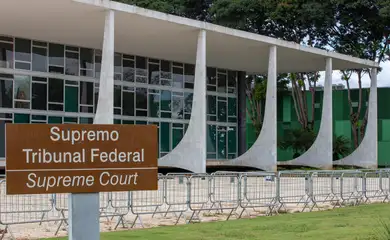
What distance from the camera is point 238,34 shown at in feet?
Result: 109

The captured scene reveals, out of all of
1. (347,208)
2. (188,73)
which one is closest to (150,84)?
(188,73)

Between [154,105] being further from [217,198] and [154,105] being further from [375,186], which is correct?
[217,198]

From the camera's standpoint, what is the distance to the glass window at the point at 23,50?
105 ft

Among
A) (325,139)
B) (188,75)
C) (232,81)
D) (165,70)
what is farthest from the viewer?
(232,81)

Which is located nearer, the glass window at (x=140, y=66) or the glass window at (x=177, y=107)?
the glass window at (x=140, y=66)

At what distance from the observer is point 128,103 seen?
37.0 m

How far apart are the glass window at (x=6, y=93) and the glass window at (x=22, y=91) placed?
10.8 inches

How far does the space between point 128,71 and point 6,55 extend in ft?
25.0

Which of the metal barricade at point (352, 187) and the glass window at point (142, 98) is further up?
the glass window at point (142, 98)

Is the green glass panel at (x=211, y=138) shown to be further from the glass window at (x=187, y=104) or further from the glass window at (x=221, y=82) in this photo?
the glass window at (x=221, y=82)

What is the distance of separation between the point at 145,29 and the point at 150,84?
774cm

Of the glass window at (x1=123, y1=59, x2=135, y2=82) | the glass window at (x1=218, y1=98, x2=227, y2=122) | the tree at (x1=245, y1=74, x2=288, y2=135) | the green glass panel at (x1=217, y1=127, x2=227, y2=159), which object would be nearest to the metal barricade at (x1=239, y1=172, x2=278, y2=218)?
the glass window at (x1=123, y1=59, x2=135, y2=82)

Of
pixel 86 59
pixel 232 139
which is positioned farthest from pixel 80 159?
pixel 232 139

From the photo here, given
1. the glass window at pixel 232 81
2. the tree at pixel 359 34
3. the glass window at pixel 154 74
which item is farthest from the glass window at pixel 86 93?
the tree at pixel 359 34
